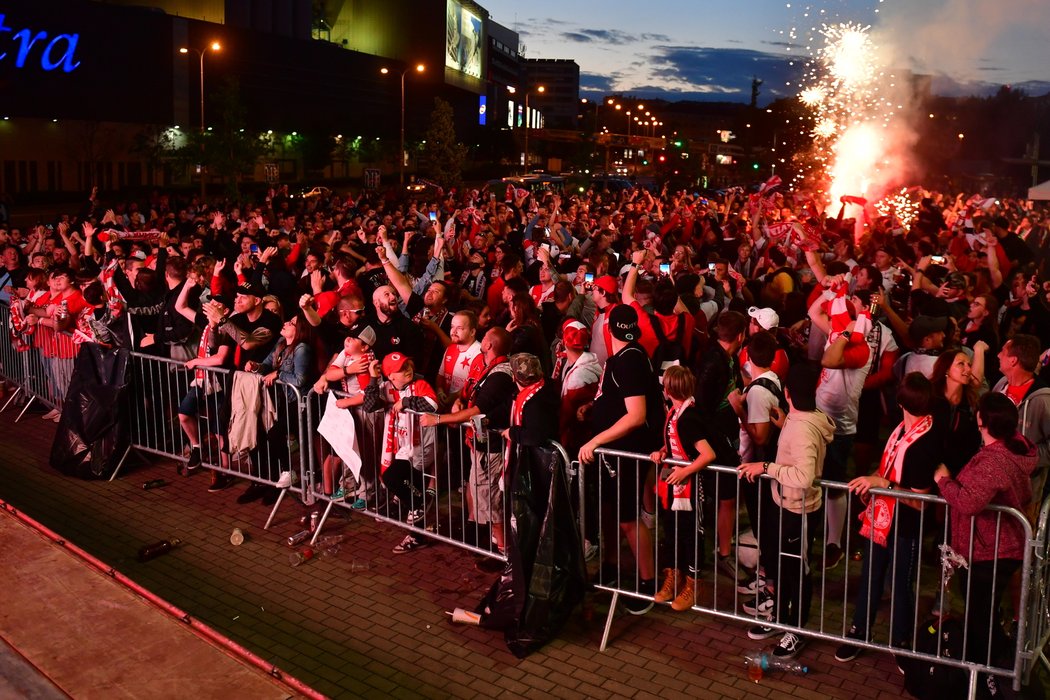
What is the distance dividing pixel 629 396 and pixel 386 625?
2116 mm

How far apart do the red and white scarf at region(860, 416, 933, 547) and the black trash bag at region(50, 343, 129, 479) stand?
6.81 metres

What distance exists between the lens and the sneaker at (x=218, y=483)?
909cm

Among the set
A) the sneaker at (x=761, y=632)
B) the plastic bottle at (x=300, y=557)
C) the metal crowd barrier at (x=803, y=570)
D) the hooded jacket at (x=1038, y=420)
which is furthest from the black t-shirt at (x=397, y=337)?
the hooded jacket at (x=1038, y=420)

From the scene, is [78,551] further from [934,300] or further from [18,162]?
[18,162]

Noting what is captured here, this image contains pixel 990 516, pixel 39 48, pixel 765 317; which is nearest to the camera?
pixel 990 516

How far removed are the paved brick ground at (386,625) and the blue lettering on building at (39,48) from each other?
3715cm

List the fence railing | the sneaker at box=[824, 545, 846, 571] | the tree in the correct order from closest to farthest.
Result: the fence railing → the sneaker at box=[824, 545, 846, 571] → the tree

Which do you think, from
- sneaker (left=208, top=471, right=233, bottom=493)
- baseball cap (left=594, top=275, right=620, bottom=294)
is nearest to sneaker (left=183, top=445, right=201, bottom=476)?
sneaker (left=208, top=471, right=233, bottom=493)

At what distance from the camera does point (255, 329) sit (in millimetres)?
8625

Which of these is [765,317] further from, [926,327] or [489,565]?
[489,565]

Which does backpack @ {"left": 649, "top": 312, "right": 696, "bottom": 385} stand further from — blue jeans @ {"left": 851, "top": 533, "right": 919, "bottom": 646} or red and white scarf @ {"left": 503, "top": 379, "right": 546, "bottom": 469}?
blue jeans @ {"left": 851, "top": 533, "right": 919, "bottom": 646}

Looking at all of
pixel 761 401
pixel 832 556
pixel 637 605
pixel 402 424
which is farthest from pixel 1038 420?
pixel 402 424

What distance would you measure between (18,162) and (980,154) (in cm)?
6731

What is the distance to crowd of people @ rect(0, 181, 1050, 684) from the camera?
18.6 ft
